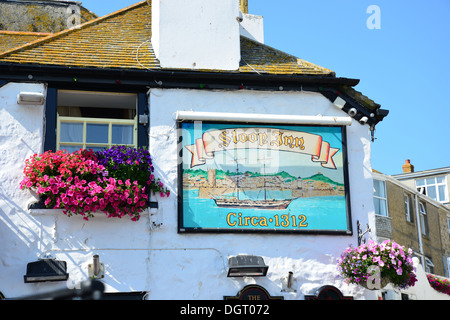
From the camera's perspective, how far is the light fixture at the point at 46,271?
11508mm

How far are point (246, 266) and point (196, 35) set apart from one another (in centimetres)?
436

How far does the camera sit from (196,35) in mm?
13617

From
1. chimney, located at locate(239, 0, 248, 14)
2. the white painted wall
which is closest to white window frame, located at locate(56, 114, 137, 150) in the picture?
the white painted wall

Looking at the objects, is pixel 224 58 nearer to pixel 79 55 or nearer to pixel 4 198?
pixel 79 55

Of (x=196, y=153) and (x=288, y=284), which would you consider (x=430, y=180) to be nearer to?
(x=288, y=284)

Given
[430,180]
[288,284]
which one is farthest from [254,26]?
[430,180]

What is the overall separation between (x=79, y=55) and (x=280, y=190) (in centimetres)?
428

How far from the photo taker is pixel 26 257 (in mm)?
11820

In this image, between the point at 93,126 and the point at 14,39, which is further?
the point at 14,39

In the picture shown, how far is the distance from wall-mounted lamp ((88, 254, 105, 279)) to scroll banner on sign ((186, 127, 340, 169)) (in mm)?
2258

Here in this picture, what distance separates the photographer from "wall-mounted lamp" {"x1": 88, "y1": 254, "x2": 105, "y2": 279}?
11797 millimetres

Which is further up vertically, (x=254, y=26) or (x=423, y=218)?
(x=254, y=26)

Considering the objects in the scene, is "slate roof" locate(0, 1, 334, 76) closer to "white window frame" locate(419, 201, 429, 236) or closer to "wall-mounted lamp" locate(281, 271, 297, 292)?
"wall-mounted lamp" locate(281, 271, 297, 292)

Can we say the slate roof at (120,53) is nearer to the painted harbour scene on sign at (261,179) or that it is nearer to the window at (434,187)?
the painted harbour scene on sign at (261,179)
